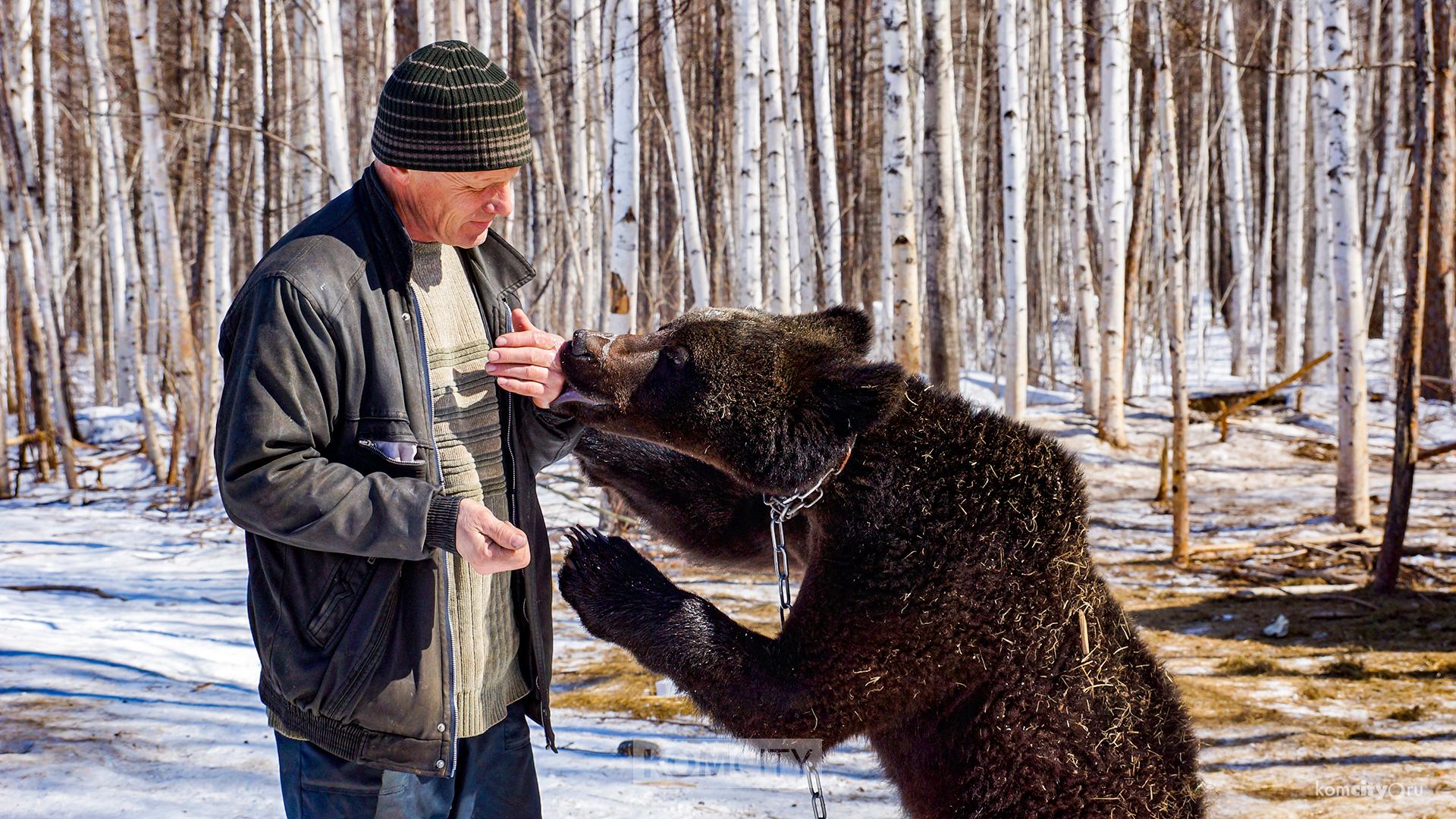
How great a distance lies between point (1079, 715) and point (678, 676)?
100 cm

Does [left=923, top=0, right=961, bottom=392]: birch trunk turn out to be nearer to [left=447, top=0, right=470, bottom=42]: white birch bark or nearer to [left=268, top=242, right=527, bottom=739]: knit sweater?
[left=447, top=0, right=470, bottom=42]: white birch bark

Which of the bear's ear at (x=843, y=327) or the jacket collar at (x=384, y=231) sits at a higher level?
the jacket collar at (x=384, y=231)

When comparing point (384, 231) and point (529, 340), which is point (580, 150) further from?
point (384, 231)

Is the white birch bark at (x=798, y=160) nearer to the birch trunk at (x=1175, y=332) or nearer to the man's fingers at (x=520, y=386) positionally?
the birch trunk at (x=1175, y=332)

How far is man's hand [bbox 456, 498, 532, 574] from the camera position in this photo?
192cm

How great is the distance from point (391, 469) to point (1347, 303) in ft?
29.3

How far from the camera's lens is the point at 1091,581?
9.12ft

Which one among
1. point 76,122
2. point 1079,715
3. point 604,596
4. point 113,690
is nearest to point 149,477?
point 113,690

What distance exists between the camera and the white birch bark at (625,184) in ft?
23.9

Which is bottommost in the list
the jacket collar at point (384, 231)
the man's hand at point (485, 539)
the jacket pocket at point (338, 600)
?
the jacket pocket at point (338, 600)

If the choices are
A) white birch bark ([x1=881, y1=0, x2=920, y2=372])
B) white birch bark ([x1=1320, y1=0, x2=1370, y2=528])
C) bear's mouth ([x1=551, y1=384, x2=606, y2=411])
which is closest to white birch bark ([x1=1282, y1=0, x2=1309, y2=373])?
white birch bark ([x1=1320, y1=0, x2=1370, y2=528])

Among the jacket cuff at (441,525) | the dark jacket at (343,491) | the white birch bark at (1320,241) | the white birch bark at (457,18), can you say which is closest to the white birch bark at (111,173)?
the white birch bark at (457,18)

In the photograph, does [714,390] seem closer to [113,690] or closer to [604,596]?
[604,596]

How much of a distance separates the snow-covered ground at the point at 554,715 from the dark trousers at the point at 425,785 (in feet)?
4.64
